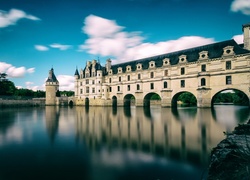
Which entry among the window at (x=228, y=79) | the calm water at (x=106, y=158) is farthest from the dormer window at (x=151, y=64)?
the calm water at (x=106, y=158)

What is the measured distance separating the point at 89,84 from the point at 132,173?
47709 millimetres

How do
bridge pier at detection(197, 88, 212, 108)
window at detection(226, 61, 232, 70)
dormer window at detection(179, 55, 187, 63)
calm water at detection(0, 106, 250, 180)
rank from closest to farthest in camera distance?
calm water at detection(0, 106, 250, 180)
window at detection(226, 61, 232, 70)
bridge pier at detection(197, 88, 212, 108)
dormer window at detection(179, 55, 187, 63)

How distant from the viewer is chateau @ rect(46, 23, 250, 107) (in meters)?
26.5

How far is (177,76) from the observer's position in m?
32.4

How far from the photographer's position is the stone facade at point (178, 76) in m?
26.4

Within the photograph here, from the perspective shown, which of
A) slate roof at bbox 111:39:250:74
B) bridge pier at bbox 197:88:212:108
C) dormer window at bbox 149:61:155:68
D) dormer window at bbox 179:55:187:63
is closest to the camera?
slate roof at bbox 111:39:250:74

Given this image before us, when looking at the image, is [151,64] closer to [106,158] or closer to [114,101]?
[114,101]

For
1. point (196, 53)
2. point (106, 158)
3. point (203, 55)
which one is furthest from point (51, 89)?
point (106, 158)

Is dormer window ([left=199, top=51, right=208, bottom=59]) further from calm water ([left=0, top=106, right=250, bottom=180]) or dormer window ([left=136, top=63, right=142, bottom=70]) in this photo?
calm water ([left=0, top=106, right=250, bottom=180])

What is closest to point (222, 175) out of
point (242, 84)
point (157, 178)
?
point (157, 178)

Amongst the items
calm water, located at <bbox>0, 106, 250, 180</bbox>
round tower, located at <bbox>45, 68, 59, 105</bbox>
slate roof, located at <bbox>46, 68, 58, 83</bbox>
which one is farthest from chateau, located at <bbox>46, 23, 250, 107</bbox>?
calm water, located at <bbox>0, 106, 250, 180</bbox>

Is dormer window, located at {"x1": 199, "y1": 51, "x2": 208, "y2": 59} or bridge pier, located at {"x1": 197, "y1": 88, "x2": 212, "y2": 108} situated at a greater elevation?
dormer window, located at {"x1": 199, "y1": 51, "x2": 208, "y2": 59}

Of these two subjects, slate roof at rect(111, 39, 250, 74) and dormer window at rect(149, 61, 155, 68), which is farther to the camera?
dormer window at rect(149, 61, 155, 68)

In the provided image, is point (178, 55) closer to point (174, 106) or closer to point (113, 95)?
point (174, 106)
